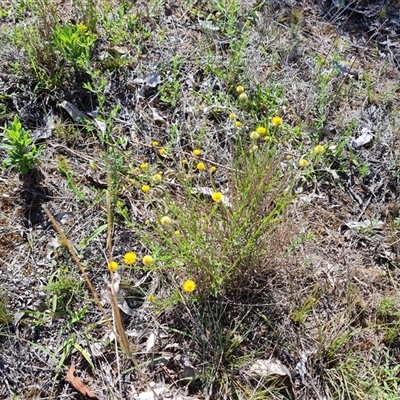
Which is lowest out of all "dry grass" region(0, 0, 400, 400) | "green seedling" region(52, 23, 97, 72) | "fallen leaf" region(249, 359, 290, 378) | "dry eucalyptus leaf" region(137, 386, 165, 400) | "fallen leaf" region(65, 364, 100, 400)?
"dry eucalyptus leaf" region(137, 386, 165, 400)

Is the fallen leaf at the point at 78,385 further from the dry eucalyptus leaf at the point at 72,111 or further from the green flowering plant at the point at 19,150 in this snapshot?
the dry eucalyptus leaf at the point at 72,111

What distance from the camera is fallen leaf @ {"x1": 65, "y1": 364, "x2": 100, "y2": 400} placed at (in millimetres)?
1783

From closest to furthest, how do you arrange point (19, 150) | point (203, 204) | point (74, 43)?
point (203, 204), point (19, 150), point (74, 43)

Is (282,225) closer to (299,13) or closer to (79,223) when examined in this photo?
(79,223)

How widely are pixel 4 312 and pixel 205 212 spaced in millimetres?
981

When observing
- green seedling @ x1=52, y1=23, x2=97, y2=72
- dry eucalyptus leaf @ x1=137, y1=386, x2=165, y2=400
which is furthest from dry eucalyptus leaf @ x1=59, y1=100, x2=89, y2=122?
dry eucalyptus leaf @ x1=137, y1=386, x2=165, y2=400

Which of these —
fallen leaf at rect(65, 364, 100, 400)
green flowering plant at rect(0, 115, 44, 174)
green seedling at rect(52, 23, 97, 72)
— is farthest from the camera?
green seedling at rect(52, 23, 97, 72)

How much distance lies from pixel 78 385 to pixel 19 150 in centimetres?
112

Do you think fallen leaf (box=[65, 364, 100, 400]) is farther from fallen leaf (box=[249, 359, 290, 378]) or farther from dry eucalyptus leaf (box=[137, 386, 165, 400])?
fallen leaf (box=[249, 359, 290, 378])

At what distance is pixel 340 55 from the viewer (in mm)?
3027

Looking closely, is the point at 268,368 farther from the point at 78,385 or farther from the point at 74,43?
the point at 74,43

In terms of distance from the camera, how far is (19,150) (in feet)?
6.89

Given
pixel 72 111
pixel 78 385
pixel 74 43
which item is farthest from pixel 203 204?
pixel 74 43

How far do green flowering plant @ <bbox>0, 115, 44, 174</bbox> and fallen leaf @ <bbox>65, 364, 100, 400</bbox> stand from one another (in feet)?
3.27
